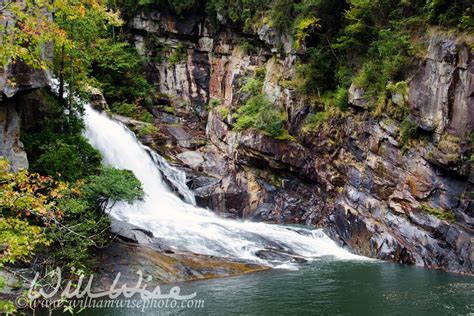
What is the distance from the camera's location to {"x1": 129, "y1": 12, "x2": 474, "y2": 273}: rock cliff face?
65.5ft

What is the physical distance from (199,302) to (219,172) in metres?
18.2

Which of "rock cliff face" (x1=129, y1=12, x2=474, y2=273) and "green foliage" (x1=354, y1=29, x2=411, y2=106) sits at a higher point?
"green foliage" (x1=354, y1=29, x2=411, y2=106)

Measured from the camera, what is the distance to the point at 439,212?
20.2m

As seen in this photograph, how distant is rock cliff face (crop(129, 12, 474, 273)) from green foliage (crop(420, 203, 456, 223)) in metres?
0.06

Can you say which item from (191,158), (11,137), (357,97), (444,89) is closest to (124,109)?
(191,158)

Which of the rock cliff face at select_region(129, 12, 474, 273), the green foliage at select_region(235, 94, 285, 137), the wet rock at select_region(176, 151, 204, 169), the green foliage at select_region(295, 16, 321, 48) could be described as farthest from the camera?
the wet rock at select_region(176, 151, 204, 169)

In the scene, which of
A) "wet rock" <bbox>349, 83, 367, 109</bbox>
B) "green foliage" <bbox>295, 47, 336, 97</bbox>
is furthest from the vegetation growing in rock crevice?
"wet rock" <bbox>349, 83, 367, 109</bbox>

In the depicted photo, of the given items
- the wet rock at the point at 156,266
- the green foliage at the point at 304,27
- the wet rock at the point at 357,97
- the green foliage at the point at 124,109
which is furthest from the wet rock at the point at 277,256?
the green foliage at the point at 124,109

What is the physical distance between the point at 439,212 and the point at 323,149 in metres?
8.25

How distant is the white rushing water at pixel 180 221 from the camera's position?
2175cm

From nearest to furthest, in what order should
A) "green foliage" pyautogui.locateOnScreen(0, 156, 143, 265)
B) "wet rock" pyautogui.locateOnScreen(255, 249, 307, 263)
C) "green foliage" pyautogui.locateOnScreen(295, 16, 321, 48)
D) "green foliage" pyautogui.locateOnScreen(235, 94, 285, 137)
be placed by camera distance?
"green foliage" pyautogui.locateOnScreen(0, 156, 143, 265)
"wet rock" pyautogui.locateOnScreen(255, 249, 307, 263)
"green foliage" pyautogui.locateOnScreen(295, 16, 321, 48)
"green foliage" pyautogui.locateOnScreen(235, 94, 285, 137)

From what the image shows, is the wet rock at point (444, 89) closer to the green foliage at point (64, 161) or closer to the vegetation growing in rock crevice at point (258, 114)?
A: the vegetation growing in rock crevice at point (258, 114)

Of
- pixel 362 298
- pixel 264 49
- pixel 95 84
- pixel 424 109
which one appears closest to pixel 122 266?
pixel 362 298

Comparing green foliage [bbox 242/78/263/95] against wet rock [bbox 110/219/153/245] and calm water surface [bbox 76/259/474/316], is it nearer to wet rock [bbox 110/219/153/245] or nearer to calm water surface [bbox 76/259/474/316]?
wet rock [bbox 110/219/153/245]
